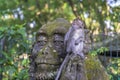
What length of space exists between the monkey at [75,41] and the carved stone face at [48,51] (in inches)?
9.5

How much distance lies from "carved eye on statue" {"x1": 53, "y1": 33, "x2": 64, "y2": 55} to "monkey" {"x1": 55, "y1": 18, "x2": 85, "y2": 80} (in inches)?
8.8

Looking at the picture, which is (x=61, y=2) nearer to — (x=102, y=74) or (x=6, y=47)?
(x=6, y=47)

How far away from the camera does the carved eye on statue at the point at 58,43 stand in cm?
405

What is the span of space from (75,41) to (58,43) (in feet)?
1.44

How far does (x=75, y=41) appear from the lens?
3.67 m

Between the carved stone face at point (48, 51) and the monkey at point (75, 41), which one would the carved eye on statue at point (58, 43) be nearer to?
the carved stone face at point (48, 51)

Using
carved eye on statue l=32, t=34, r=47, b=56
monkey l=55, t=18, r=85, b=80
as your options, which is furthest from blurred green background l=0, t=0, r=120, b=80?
monkey l=55, t=18, r=85, b=80

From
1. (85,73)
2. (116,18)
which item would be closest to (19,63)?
(85,73)

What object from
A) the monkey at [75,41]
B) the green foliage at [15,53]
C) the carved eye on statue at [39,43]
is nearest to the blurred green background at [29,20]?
the green foliage at [15,53]

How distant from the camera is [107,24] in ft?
38.4

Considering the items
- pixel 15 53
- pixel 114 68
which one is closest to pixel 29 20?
pixel 15 53

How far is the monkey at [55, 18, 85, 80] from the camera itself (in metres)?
3.64

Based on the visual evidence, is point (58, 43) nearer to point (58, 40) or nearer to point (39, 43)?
point (58, 40)

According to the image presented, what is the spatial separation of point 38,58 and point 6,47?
3.24 metres
